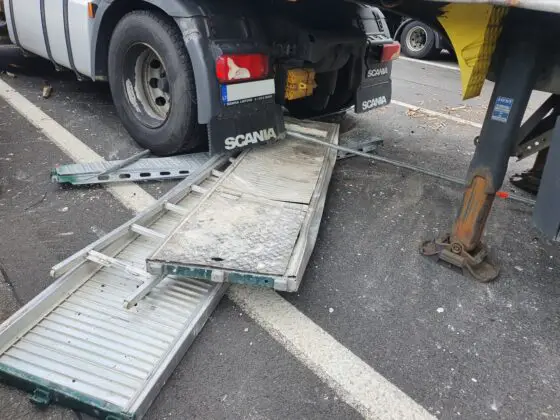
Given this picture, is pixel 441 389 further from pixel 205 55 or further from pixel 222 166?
pixel 205 55

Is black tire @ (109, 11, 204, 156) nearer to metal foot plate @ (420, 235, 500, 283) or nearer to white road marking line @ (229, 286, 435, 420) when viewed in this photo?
white road marking line @ (229, 286, 435, 420)

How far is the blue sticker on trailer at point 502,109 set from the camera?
2.36 meters

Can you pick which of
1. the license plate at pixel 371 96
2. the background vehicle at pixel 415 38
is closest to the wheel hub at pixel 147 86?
the license plate at pixel 371 96

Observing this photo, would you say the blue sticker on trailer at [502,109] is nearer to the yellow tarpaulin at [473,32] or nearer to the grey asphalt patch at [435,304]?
the yellow tarpaulin at [473,32]

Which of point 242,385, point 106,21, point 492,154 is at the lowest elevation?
point 242,385

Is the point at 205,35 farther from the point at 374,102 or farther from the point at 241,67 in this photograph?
the point at 374,102

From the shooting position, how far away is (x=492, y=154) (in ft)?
8.17

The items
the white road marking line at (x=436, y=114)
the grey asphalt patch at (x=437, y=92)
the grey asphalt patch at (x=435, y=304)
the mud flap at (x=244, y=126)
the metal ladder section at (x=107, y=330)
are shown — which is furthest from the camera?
the grey asphalt patch at (x=437, y=92)

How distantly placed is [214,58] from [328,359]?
2.18m

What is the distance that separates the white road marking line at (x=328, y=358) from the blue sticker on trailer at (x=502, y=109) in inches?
58.3

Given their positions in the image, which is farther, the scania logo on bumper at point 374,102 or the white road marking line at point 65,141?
the scania logo on bumper at point 374,102

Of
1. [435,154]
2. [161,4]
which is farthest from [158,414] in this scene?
[435,154]

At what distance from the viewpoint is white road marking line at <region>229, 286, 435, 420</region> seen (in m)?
1.96

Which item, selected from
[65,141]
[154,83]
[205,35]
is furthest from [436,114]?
[65,141]
